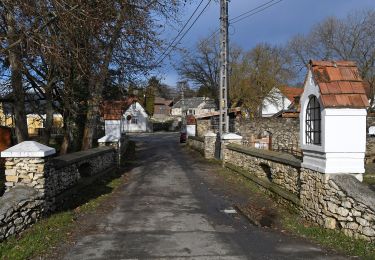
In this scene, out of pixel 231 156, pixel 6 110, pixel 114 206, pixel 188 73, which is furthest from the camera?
pixel 188 73

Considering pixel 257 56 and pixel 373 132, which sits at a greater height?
pixel 257 56

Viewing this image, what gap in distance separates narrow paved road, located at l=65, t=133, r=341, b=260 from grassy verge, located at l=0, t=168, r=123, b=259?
0.47 metres

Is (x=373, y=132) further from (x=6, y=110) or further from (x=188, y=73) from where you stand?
(x=6, y=110)

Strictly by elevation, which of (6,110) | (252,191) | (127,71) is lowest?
(252,191)

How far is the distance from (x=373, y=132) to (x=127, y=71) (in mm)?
28702

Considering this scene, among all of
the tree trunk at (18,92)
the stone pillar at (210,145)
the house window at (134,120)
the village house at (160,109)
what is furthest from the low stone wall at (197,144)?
the village house at (160,109)

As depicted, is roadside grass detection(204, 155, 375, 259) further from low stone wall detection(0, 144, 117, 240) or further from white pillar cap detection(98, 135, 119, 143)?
white pillar cap detection(98, 135, 119, 143)

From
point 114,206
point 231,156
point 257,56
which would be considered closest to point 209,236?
point 114,206

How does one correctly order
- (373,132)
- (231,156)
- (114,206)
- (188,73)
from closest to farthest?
1. (114,206)
2. (231,156)
3. (373,132)
4. (188,73)

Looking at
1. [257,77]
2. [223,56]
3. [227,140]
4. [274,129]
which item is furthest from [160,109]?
[227,140]

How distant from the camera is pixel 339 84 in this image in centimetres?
820

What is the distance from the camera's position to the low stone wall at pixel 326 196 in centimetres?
691

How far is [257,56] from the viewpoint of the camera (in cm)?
5588

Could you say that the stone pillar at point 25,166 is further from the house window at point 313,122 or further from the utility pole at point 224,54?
the utility pole at point 224,54
